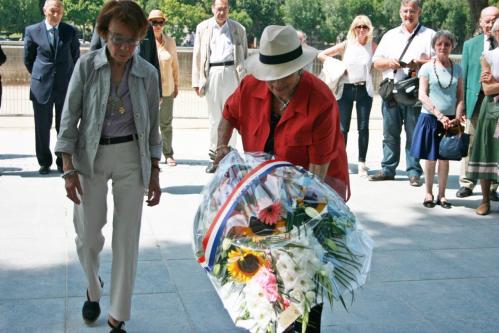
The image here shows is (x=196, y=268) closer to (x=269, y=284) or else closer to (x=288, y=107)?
(x=288, y=107)

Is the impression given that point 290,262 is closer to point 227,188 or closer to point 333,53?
point 227,188

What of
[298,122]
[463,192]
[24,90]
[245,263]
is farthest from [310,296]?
[24,90]

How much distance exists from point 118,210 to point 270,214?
133cm

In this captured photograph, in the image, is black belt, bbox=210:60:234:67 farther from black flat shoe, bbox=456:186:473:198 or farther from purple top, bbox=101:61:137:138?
purple top, bbox=101:61:137:138

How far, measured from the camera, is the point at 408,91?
919cm

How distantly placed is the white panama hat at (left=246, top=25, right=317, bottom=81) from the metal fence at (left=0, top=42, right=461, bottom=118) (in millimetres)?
10576

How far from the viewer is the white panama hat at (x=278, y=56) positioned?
406 cm

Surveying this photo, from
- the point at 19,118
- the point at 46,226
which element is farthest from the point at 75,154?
the point at 19,118

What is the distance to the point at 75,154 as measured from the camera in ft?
15.1

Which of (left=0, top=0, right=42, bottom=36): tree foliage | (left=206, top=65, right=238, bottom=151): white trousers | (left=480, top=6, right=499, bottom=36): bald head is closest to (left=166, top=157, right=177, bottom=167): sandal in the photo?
(left=206, top=65, right=238, bottom=151): white trousers

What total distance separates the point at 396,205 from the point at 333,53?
8.69 ft

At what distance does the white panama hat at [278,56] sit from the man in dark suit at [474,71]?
493 centimetres

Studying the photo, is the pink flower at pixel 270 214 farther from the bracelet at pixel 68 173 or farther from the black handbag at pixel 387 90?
the black handbag at pixel 387 90

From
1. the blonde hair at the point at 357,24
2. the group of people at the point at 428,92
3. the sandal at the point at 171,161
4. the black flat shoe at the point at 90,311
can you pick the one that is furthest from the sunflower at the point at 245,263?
the blonde hair at the point at 357,24
